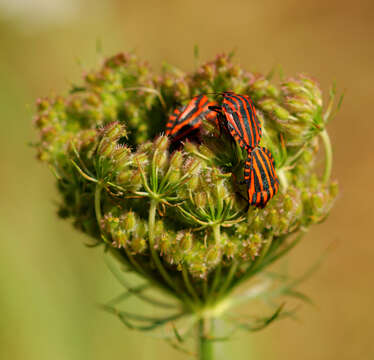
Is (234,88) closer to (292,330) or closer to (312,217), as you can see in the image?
(312,217)

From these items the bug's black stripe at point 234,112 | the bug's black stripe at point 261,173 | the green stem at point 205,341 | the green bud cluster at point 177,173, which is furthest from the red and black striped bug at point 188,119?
the green stem at point 205,341

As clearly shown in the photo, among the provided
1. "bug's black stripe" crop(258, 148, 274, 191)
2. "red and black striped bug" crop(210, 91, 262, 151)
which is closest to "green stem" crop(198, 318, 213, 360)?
"bug's black stripe" crop(258, 148, 274, 191)

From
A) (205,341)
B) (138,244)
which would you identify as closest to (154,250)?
(138,244)

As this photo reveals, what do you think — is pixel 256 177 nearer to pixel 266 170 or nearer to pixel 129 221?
pixel 266 170

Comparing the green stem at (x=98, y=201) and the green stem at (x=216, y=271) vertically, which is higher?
the green stem at (x=98, y=201)

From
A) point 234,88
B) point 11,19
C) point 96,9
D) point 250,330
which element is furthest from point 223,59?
point 96,9

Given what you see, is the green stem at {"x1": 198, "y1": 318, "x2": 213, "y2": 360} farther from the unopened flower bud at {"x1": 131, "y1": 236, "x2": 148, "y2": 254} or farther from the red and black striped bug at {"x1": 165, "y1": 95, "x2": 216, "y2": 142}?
the red and black striped bug at {"x1": 165, "y1": 95, "x2": 216, "y2": 142}

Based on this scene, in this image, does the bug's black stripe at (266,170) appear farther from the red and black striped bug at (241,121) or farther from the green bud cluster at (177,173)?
the green bud cluster at (177,173)
